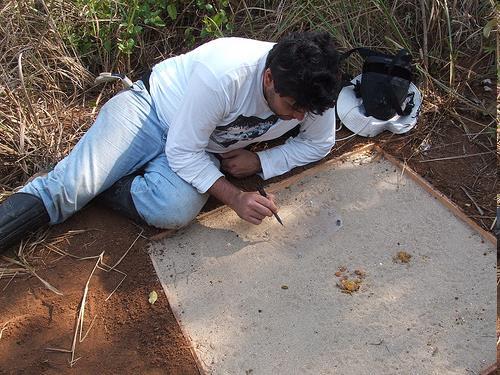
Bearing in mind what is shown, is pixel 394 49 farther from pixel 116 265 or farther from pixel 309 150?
pixel 116 265

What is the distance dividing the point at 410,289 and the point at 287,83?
2.88ft

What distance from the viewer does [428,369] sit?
194 centimetres

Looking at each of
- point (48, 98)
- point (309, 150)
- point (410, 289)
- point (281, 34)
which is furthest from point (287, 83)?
point (48, 98)

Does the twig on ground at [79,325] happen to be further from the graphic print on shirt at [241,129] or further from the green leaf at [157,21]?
the green leaf at [157,21]

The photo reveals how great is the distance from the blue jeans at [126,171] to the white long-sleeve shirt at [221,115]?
0.06 metres

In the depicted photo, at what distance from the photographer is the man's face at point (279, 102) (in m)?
1.92

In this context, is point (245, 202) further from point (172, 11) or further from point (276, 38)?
point (172, 11)

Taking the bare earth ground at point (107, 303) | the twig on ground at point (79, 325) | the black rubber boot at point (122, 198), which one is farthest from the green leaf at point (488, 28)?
the twig on ground at point (79, 325)

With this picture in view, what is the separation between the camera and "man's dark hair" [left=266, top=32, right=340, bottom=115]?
180cm

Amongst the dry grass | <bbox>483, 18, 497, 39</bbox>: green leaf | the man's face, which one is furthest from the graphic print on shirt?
<bbox>483, 18, 497, 39</bbox>: green leaf

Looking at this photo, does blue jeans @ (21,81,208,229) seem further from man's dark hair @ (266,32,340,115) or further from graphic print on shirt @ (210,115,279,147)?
man's dark hair @ (266,32,340,115)

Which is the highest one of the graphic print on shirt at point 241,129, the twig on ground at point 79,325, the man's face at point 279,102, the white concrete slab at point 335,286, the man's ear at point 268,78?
the man's ear at point 268,78

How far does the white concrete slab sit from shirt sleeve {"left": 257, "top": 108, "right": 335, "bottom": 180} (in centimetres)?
10

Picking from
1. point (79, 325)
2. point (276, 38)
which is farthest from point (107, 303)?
point (276, 38)
